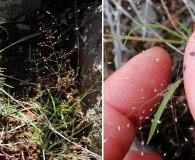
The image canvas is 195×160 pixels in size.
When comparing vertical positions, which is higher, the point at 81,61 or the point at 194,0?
the point at 194,0

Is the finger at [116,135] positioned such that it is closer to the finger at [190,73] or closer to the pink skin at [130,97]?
the pink skin at [130,97]

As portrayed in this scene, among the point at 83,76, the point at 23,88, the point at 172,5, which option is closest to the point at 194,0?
the point at 172,5

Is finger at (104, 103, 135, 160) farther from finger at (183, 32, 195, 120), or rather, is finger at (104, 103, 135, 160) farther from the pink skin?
finger at (183, 32, 195, 120)

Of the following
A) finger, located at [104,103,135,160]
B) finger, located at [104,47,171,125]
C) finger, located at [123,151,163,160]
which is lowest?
finger, located at [123,151,163,160]

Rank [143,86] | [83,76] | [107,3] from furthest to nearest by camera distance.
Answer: [83,76], [107,3], [143,86]

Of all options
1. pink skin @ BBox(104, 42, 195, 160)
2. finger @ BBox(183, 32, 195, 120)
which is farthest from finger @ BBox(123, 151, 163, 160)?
finger @ BBox(183, 32, 195, 120)

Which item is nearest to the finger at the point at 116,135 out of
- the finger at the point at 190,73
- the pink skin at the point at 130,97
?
the pink skin at the point at 130,97

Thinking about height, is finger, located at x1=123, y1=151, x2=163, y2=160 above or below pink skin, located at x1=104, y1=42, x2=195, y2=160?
below

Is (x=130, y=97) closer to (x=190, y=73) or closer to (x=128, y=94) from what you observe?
(x=128, y=94)

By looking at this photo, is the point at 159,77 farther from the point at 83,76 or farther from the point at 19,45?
the point at 19,45
